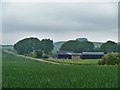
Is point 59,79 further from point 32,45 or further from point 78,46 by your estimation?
point 78,46

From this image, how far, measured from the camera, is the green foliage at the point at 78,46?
129 m

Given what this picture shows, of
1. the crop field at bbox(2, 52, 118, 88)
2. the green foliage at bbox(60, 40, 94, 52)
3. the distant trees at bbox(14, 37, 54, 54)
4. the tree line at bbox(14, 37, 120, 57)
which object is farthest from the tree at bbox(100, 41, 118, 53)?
the crop field at bbox(2, 52, 118, 88)

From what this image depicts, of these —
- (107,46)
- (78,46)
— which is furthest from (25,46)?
(107,46)

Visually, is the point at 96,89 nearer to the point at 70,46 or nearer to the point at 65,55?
the point at 65,55

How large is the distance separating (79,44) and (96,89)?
4731 inches

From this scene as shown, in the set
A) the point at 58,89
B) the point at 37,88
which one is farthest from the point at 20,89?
the point at 58,89

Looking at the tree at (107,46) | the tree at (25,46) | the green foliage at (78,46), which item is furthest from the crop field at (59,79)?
the green foliage at (78,46)

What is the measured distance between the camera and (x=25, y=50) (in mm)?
121125

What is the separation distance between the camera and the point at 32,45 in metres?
124

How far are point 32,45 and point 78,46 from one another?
20.0 m

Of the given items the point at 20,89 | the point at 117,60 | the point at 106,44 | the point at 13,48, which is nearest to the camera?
the point at 20,89

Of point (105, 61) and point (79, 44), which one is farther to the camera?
point (79, 44)

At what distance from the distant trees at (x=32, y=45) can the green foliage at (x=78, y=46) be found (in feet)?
26.3

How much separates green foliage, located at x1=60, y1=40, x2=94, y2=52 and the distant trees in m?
8.01
